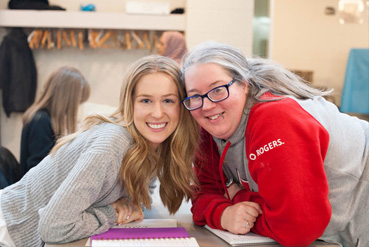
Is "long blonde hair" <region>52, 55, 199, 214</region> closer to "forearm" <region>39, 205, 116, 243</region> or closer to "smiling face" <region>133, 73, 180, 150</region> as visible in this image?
"smiling face" <region>133, 73, 180, 150</region>

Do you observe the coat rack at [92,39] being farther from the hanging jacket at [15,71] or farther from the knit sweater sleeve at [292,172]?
the knit sweater sleeve at [292,172]

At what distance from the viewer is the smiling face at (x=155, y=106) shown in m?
1.57

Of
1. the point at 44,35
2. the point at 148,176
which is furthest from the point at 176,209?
the point at 44,35

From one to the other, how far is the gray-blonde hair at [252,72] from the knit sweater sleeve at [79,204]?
0.46 meters

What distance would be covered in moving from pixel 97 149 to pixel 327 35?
434 centimetres

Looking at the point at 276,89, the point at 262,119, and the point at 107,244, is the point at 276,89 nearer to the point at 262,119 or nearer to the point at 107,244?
the point at 262,119

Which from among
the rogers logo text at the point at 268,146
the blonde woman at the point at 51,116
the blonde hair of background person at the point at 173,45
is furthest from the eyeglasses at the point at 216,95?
the blonde hair of background person at the point at 173,45

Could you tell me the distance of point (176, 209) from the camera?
1.73 meters

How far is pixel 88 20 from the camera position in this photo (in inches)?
193

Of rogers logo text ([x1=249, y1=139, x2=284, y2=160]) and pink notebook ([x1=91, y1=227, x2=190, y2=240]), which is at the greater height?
rogers logo text ([x1=249, y1=139, x2=284, y2=160])

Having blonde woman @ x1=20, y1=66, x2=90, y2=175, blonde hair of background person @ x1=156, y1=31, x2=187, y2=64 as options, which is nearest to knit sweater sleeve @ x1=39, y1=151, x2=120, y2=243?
blonde woman @ x1=20, y1=66, x2=90, y2=175

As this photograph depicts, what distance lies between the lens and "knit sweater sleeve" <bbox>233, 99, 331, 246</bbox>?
4.08ft

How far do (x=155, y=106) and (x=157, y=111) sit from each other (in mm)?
26

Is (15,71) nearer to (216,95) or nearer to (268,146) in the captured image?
(216,95)
